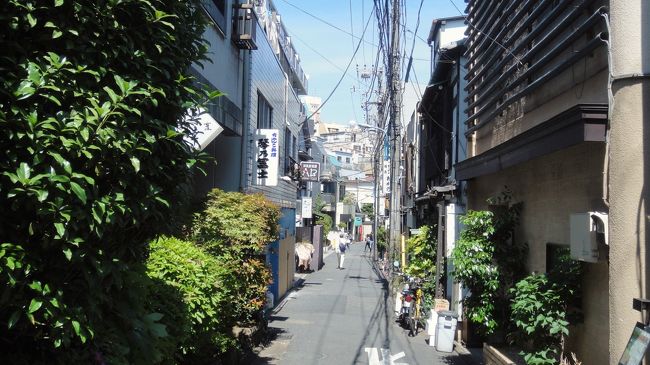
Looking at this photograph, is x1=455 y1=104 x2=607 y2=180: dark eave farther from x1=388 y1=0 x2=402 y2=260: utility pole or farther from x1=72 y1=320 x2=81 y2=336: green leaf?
x1=388 y1=0 x2=402 y2=260: utility pole

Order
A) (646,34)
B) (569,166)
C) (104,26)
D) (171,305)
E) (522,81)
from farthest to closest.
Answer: (522,81) → (569,166) → (171,305) → (646,34) → (104,26)

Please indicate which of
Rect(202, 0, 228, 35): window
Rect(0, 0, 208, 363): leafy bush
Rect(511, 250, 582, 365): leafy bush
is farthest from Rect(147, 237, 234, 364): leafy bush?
Rect(202, 0, 228, 35): window

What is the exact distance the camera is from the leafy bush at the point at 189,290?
18.5 feet

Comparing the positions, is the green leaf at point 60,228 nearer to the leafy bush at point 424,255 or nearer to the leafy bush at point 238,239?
the leafy bush at point 238,239

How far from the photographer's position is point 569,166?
23.3 ft

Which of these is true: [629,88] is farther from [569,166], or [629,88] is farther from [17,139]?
[17,139]

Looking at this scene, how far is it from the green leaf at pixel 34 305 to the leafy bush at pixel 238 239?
599 centimetres

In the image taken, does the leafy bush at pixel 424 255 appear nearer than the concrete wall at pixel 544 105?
No

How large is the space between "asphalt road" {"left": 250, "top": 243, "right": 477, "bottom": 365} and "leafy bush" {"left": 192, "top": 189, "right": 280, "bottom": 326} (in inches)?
58.8

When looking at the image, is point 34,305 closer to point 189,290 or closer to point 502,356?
point 189,290

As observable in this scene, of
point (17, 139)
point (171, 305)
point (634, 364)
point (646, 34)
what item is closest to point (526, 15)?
point (646, 34)

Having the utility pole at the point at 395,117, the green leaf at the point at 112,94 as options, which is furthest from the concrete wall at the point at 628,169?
the utility pole at the point at 395,117

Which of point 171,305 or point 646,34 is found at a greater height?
point 646,34

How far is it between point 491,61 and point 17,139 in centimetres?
905
